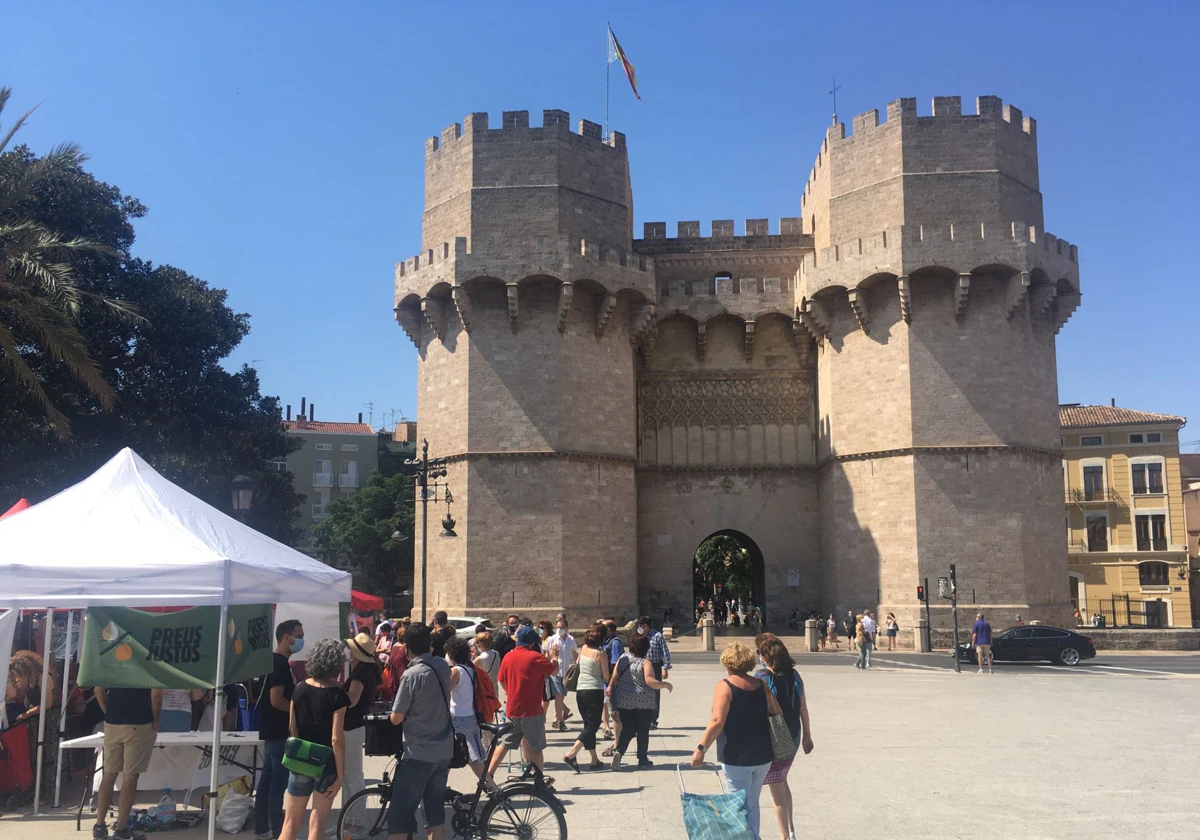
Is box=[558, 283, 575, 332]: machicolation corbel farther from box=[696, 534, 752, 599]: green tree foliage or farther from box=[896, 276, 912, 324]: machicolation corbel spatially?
box=[696, 534, 752, 599]: green tree foliage

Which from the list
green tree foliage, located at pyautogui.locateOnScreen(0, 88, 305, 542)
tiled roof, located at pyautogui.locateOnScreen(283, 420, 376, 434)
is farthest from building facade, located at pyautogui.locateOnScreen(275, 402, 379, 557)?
green tree foliage, located at pyautogui.locateOnScreen(0, 88, 305, 542)

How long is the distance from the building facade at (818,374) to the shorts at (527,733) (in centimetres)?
1708

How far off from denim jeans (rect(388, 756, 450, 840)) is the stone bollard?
21464mm

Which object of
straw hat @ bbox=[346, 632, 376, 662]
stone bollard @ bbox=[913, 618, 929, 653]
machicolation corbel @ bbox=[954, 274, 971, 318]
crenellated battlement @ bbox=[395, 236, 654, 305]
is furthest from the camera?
crenellated battlement @ bbox=[395, 236, 654, 305]

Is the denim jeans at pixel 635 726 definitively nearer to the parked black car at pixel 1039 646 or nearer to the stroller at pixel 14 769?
the stroller at pixel 14 769

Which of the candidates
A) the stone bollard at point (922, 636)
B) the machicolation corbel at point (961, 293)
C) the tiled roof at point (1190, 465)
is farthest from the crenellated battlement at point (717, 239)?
the tiled roof at point (1190, 465)

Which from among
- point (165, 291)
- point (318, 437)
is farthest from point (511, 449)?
point (318, 437)

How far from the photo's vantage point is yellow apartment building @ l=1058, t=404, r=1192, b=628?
1575 inches

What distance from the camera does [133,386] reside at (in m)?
26.4

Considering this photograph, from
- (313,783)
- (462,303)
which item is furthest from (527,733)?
(462,303)

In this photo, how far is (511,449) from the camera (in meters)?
26.3

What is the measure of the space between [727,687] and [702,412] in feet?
80.4

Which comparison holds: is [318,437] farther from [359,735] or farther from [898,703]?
[359,735]

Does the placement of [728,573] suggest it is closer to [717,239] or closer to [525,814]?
[717,239]
